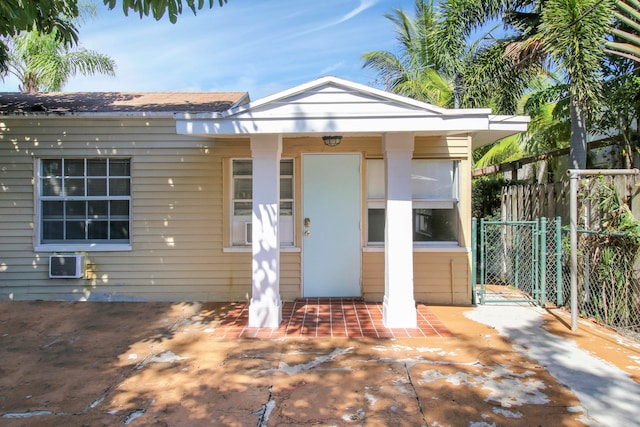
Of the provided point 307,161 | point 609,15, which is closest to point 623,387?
point 307,161

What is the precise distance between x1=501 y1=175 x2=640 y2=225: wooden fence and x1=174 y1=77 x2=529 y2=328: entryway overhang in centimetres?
147

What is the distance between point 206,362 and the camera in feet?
13.8

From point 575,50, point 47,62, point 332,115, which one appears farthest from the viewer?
point 47,62

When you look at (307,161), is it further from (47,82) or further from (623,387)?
(47,82)

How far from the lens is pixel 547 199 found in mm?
6871

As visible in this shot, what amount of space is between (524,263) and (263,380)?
212 inches

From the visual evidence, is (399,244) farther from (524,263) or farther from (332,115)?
(524,263)

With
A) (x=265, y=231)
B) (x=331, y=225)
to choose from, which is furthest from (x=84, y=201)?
(x=331, y=225)

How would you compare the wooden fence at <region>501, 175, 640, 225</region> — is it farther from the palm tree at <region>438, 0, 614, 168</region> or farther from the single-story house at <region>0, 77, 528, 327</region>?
the single-story house at <region>0, 77, 528, 327</region>

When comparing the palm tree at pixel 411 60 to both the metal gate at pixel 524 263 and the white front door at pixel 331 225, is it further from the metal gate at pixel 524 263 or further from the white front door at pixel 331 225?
the white front door at pixel 331 225

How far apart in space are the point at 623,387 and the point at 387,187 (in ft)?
9.98

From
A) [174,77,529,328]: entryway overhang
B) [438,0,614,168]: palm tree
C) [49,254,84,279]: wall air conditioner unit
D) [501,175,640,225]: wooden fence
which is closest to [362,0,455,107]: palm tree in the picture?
[438,0,614,168]: palm tree

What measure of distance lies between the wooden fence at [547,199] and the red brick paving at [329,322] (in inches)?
104

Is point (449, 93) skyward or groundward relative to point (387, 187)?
skyward
